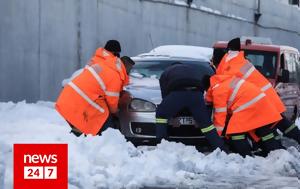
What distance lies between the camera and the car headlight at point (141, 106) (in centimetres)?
1035

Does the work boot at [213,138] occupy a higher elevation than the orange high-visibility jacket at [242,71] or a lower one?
lower

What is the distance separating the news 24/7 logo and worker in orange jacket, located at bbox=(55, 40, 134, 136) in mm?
4334

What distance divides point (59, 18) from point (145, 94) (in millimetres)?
7313

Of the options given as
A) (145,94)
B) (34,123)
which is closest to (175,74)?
(145,94)

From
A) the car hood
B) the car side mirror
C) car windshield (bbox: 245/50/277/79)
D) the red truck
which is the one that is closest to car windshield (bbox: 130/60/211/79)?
the car hood

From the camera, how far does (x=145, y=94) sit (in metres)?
10.5

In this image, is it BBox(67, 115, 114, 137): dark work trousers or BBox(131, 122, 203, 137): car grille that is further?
BBox(131, 122, 203, 137): car grille

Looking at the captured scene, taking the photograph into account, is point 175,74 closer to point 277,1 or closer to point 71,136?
point 71,136

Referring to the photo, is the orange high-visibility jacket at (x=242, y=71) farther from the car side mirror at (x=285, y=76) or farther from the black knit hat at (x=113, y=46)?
the car side mirror at (x=285, y=76)

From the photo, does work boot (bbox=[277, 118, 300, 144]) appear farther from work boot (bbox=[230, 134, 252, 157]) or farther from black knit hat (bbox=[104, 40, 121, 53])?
Answer: black knit hat (bbox=[104, 40, 121, 53])

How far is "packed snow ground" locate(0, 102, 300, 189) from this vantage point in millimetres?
7625

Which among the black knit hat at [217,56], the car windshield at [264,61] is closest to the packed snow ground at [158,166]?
the black knit hat at [217,56]

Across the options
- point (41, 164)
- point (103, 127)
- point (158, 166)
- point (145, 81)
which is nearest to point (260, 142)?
point (145, 81)

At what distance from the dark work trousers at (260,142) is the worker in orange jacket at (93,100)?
1.65 m
